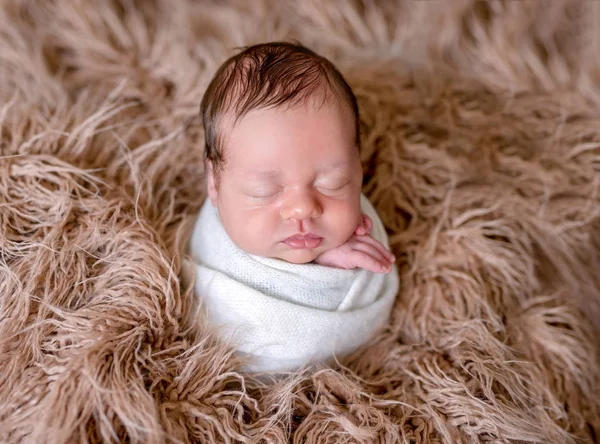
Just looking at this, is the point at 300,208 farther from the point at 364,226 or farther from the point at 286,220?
the point at 364,226

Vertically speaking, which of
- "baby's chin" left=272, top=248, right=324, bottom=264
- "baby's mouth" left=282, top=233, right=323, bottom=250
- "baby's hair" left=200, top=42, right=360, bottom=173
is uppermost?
"baby's hair" left=200, top=42, right=360, bottom=173

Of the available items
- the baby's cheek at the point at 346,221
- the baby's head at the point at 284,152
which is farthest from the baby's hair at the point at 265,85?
the baby's cheek at the point at 346,221

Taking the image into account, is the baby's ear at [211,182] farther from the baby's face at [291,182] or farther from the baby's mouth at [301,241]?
the baby's mouth at [301,241]

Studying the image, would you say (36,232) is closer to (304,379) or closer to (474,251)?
(304,379)

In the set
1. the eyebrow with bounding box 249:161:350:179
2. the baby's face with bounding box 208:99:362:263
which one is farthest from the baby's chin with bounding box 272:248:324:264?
the eyebrow with bounding box 249:161:350:179

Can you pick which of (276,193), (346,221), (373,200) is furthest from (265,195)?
(373,200)

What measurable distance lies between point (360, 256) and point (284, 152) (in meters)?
0.22

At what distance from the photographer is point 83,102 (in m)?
1.04

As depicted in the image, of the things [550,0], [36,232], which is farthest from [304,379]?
[550,0]

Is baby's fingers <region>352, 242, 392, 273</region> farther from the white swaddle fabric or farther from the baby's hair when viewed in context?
the baby's hair

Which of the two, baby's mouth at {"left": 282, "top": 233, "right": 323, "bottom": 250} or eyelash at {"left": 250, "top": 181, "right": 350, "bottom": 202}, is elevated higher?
eyelash at {"left": 250, "top": 181, "right": 350, "bottom": 202}

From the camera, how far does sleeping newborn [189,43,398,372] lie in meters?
0.80

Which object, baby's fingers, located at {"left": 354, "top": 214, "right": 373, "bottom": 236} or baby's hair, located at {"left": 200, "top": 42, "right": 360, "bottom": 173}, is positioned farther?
baby's fingers, located at {"left": 354, "top": 214, "right": 373, "bottom": 236}

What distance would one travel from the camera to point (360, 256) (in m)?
0.90
